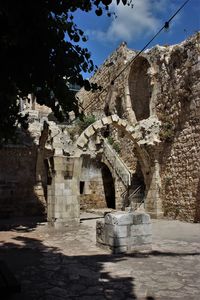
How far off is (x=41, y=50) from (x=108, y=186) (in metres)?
17.1

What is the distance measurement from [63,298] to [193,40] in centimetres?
1000

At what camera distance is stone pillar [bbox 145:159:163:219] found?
13.7 meters

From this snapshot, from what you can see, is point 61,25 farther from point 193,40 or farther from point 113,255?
point 193,40

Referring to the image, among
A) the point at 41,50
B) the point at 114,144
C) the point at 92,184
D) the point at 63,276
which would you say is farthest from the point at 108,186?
the point at 41,50

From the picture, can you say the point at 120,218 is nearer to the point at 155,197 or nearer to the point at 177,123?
the point at 177,123

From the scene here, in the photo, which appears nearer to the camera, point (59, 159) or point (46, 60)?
point (46, 60)

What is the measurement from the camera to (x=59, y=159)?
1235 centimetres

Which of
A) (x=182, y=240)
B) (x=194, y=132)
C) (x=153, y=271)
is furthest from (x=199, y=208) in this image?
(x=153, y=271)

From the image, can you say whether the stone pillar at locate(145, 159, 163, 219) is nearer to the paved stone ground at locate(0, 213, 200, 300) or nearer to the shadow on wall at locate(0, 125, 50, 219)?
the paved stone ground at locate(0, 213, 200, 300)

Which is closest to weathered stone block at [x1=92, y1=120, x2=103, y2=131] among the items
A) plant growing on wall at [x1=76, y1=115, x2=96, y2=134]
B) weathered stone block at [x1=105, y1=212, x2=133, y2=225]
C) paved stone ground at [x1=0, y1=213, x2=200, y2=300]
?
plant growing on wall at [x1=76, y1=115, x2=96, y2=134]

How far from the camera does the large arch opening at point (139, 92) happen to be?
17.8 meters

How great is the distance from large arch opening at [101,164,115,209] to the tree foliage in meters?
16.2

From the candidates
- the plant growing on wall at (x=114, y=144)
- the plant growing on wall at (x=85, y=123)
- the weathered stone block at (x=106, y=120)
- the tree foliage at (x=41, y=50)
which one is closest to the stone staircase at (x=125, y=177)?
the plant growing on wall at (x=114, y=144)

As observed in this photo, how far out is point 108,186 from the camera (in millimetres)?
20234
